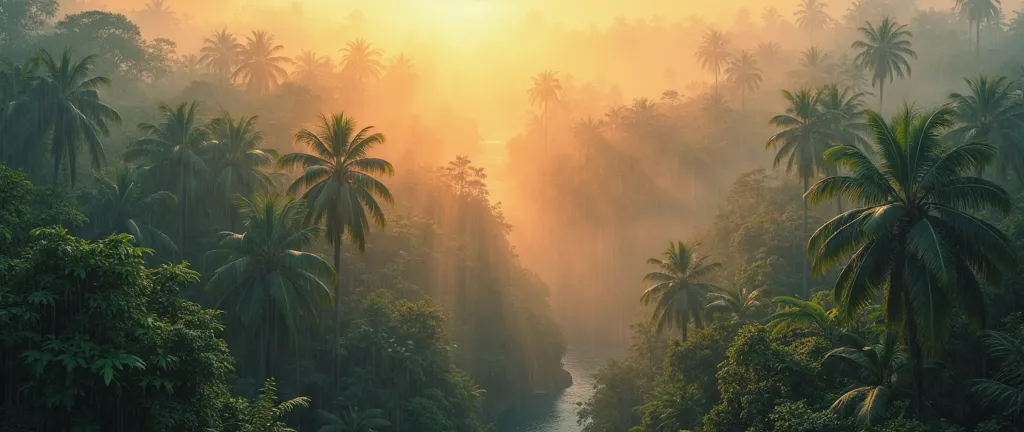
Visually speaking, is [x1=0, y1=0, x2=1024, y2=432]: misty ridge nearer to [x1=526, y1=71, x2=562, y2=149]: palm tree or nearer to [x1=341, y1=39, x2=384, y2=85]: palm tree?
[x1=341, y1=39, x2=384, y2=85]: palm tree

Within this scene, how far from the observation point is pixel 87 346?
19.7 m

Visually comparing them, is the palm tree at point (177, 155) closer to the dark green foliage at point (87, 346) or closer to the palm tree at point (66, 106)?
the palm tree at point (66, 106)

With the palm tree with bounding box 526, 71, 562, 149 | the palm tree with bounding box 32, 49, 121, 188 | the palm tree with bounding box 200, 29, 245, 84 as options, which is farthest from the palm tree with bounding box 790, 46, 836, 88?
the palm tree with bounding box 32, 49, 121, 188

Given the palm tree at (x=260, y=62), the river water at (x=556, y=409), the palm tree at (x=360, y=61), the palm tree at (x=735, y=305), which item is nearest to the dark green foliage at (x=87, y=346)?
the palm tree at (x=735, y=305)

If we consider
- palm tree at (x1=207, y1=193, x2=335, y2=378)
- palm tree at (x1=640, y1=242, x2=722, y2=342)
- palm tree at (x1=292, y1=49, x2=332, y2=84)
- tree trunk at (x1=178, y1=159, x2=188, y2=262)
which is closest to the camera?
palm tree at (x1=207, y1=193, x2=335, y2=378)

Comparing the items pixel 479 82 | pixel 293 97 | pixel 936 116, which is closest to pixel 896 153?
pixel 936 116

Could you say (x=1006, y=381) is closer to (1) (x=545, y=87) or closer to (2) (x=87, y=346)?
(2) (x=87, y=346)

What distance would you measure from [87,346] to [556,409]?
188ft

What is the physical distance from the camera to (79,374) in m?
19.9

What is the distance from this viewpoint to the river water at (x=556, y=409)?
221ft

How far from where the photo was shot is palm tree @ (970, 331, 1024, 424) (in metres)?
25.5

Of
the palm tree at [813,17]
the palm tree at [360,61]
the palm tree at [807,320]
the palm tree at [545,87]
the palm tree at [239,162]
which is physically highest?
the palm tree at [813,17]

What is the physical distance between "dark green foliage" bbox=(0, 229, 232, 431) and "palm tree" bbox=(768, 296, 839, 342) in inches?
1024

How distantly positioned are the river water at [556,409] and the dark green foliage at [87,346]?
137 feet
